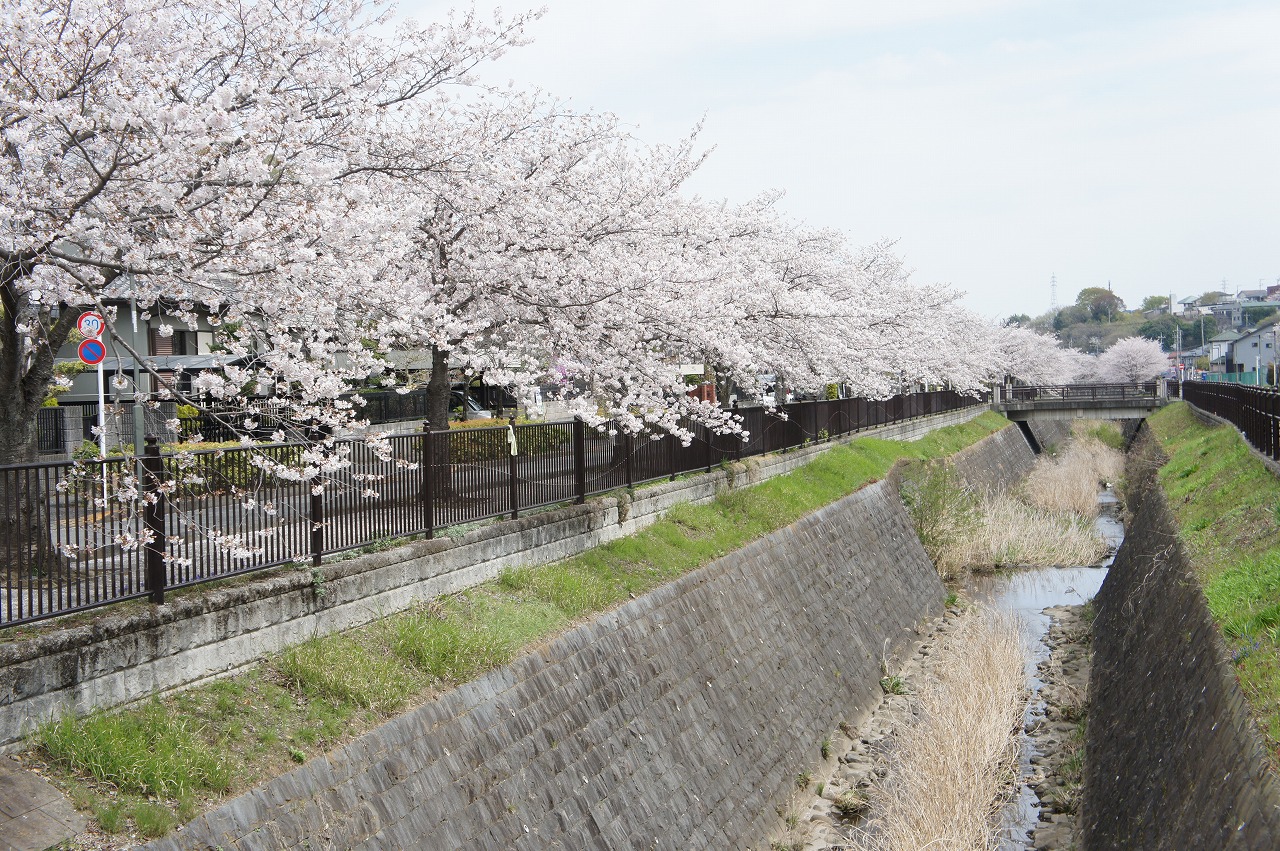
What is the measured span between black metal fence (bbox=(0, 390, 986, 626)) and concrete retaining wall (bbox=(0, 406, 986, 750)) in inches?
11.7

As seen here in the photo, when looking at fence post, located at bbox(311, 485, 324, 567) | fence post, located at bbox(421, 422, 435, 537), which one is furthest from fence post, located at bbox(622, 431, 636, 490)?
fence post, located at bbox(311, 485, 324, 567)

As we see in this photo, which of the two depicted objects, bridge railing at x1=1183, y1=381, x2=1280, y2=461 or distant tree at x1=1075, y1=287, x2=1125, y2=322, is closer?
bridge railing at x1=1183, y1=381, x2=1280, y2=461

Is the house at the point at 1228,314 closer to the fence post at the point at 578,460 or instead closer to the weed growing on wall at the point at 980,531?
the weed growing on wall at the point at 980,531

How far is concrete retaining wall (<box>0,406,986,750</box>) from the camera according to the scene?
250 inches

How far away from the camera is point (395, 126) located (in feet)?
41.0

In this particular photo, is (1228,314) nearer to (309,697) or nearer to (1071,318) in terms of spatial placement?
(1071,318)

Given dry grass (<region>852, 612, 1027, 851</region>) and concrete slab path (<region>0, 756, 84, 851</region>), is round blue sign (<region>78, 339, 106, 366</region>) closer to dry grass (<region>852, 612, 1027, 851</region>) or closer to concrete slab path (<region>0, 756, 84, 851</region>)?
concrete slab path (<region>0, 756, 84, 851</region>)

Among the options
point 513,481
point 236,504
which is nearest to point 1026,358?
point 513,481

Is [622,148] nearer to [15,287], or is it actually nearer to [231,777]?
[15,287]

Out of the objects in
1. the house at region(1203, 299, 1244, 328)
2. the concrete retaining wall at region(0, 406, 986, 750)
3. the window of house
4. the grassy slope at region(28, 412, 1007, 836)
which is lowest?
the grassy slope at region(28, 412, 1007, 836)

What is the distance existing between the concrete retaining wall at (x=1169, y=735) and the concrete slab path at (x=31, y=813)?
290 inches

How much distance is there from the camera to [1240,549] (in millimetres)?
12914

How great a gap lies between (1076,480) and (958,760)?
105 feet

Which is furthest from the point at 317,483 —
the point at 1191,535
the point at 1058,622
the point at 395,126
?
the point at 1058,622
